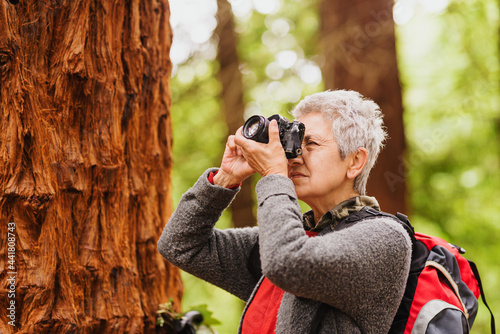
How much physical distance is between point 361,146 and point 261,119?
45cm

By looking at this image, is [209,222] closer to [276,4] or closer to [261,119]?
[261,119]

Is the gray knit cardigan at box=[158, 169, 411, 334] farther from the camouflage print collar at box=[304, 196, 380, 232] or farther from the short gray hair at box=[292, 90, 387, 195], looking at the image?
the short gray hair at box=[292, 90, 387, 195]

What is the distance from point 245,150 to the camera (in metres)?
1.74

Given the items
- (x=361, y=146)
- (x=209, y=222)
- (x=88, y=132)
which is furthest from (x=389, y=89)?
(x=88, y=132)

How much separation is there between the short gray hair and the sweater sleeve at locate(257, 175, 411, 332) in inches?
13.6

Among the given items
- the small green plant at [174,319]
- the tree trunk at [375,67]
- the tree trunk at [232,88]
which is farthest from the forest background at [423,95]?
the small green plant at [174,319]

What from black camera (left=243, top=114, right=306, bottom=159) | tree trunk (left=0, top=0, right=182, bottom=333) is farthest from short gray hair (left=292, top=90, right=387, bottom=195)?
tree trunk (left=0, top=0, right=182, bottom=333)

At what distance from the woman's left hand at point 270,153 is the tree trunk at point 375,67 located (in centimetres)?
265

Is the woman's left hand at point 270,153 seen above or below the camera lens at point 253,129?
below

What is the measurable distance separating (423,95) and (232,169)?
289 inches

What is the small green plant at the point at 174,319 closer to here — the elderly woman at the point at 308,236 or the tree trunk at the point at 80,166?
the tree trunk at the point at 80,166

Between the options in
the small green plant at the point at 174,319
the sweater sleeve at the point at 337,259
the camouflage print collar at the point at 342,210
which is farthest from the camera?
the small green plant at the point at 174,319

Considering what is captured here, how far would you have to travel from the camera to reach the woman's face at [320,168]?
183 centimetres

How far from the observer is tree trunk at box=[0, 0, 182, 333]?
5.51 ft
